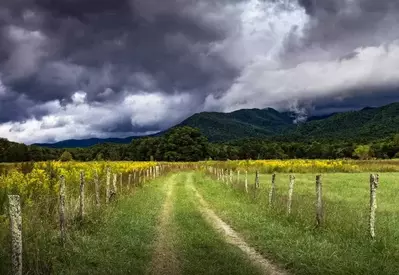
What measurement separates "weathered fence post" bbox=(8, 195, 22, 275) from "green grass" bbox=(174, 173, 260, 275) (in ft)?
11.9

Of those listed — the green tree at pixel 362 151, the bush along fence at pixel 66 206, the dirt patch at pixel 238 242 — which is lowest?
the dirt patch at pixel 238 242

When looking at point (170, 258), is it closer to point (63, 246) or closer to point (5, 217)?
point (63, 246)

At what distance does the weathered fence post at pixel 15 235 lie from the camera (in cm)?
799

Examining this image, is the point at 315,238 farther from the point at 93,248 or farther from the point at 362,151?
the point at 362,151

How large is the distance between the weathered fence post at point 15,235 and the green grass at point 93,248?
645 millimetres

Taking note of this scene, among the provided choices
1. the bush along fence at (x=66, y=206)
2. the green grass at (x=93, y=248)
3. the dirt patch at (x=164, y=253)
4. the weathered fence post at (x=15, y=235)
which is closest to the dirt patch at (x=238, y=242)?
the dirt patch at (x=164, y=253)

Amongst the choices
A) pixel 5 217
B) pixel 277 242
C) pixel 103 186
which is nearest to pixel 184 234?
pixel 277 242

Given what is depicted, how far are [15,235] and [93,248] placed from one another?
380 centimetres

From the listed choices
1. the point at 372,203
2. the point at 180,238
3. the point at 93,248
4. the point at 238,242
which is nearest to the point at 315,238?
the point at 372,203

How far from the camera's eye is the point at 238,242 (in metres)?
13.4

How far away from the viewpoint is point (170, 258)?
1120cm

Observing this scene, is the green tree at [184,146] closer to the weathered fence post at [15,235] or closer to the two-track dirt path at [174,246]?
the two-track dirt path at [174,246]

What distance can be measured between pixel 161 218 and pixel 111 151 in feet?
396

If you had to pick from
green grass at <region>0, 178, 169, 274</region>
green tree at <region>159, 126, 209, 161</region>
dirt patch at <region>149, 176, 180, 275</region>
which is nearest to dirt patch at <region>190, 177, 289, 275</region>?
dirt patch at <region>149, 176, 180, 275</region>
